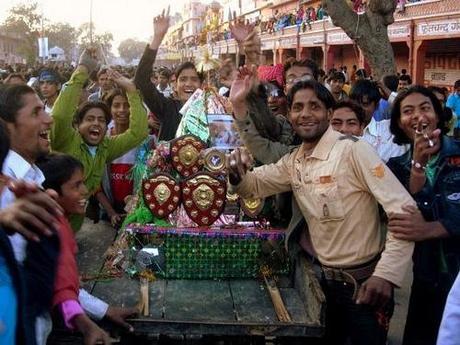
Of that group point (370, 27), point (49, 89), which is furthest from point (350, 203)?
point (370, 27)

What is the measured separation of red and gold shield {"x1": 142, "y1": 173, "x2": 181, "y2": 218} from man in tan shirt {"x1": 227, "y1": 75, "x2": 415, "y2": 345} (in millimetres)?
466

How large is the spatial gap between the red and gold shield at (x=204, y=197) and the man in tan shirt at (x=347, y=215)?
1.07ft

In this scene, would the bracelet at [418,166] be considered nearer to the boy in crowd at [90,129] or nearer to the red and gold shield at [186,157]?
the red and gold shield at [186,157]

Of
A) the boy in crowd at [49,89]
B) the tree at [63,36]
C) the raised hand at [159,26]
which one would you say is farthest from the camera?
the tree at [63,36]

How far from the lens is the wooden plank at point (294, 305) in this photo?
2.66m

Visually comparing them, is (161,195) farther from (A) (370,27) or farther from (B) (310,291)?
(A) (370,27)

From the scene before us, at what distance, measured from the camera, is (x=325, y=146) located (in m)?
2.82

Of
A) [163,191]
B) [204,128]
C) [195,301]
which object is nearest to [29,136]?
[163,191]

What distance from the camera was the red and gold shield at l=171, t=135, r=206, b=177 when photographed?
360 centimetres

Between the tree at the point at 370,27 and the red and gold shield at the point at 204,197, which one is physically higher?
the tree at the point at 370,27

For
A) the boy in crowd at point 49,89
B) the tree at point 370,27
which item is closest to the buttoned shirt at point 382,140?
the boy in crowd at point 49,89

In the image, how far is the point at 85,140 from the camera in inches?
166

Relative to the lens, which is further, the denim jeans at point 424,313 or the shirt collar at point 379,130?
the shirt collar at point 379,130

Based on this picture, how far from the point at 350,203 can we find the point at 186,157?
1267 mm
